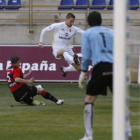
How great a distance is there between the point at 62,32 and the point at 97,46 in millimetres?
7837

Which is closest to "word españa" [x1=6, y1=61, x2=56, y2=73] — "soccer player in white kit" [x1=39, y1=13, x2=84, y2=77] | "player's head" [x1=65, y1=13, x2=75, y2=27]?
"soccer player in white kit" [x1=39, y1=13, x2=84, y2=77]

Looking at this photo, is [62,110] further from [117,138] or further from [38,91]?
[117,138]

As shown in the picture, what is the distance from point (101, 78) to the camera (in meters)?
9.46

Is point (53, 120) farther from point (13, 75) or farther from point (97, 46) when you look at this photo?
point (97, 46)

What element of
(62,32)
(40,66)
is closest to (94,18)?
(62,32)

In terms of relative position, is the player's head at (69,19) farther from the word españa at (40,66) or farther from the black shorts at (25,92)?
the word españa at (40,66)

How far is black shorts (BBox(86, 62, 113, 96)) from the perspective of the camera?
9.45 meters

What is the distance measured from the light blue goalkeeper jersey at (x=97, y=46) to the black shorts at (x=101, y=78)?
0.09 metres

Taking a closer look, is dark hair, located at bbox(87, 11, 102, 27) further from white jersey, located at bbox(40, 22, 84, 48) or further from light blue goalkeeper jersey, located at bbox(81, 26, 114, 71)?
white jersey, located at bbox(40, 22, 84, 48)

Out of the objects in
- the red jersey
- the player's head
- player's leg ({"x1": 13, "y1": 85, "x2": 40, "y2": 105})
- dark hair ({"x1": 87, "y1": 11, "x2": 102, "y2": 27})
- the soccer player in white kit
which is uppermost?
dark hair ({"x1": 87, "y1": 11, "x2": 102, "y2": 27})

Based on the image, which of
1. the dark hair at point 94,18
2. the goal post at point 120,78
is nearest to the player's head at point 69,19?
the dark hair at point 94,18

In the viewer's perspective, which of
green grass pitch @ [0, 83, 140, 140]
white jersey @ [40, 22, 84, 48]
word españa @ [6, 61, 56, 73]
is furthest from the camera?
word españa @ [6, 61, 56, 73]

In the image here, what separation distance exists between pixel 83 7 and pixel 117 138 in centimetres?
2143

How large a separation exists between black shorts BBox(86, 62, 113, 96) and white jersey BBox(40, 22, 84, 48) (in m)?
7.51
